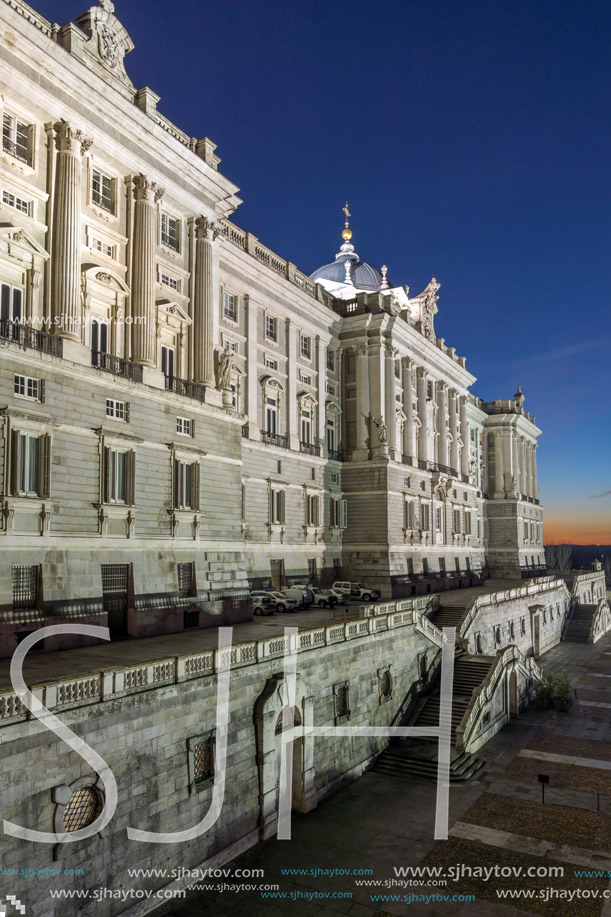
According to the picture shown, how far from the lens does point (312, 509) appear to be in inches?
2034

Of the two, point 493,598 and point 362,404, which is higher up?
point 362,404

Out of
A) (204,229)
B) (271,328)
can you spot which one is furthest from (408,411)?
(204,229)

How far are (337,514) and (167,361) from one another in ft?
81.9

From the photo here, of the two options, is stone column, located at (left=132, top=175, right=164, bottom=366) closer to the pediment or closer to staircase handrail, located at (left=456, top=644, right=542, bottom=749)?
the pediment

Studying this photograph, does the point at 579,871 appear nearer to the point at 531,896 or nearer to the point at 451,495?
the point at 531,896

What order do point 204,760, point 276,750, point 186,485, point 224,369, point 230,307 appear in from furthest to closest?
point 230,307 → point 224,369 → point 186,485 → point 276,750 → point 204,760

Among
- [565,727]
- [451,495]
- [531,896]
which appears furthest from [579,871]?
[451,495]

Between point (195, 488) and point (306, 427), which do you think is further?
point (306, 427)

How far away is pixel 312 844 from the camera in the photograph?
2222 cm

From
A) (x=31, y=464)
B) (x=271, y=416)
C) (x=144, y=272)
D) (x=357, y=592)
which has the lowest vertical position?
(x=357, y=592)

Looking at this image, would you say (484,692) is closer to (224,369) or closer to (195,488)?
(195,488)

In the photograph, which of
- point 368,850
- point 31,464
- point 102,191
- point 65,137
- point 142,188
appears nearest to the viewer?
point 368,850

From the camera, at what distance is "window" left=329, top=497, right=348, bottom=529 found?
5453 cm

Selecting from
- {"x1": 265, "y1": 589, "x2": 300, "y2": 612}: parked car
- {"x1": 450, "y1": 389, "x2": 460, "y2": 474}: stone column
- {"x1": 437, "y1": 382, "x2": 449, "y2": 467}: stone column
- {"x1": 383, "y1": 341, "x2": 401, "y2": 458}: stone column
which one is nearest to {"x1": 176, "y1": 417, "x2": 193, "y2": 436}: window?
{"x1": 265, "y1": 589, "x2": 300, "y2": 612}: parked car
